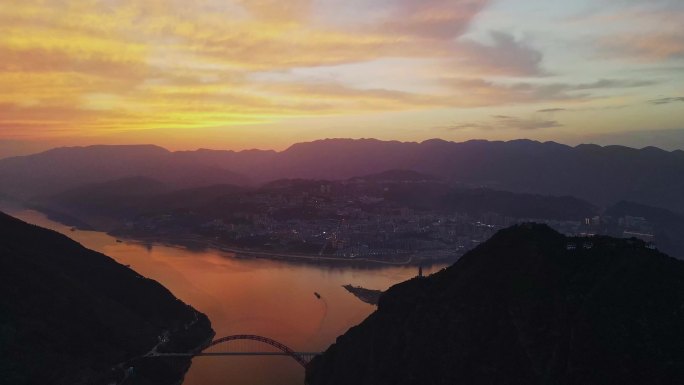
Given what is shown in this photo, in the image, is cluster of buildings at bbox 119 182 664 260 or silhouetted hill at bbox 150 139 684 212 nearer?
cluster of buildings at bbox 119 182 664 260

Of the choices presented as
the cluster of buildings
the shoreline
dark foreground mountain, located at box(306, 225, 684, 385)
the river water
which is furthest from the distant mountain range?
dark foreground mountain, located at box(306, 225, 684, 385)

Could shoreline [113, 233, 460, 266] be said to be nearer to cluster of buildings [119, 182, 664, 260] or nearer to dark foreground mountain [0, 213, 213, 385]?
cluster of buildings [119, 182, 664, 260]

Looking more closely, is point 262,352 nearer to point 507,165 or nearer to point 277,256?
point 277,256

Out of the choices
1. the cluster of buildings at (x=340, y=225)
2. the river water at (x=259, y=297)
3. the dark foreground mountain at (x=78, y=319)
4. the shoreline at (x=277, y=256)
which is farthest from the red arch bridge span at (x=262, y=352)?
the cluster of buildings at (x=340, y=225)

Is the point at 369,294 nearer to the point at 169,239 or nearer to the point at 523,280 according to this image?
the point at 523,280

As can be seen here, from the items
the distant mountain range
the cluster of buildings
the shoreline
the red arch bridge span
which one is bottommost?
the red arch bridge span

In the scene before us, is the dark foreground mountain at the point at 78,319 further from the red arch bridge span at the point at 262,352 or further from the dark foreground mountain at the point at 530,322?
the dark foreground mountain at the point at 530,322
